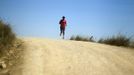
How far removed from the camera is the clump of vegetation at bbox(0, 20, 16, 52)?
11302mm

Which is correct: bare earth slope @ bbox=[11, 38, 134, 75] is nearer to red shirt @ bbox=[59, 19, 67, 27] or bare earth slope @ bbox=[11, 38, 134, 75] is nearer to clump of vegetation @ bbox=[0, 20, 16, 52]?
clump of vegetation @ bbox=[0, 20, 16, 52]

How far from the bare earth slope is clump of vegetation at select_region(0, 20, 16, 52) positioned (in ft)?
2.77

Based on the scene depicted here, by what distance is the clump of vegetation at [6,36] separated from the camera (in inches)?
445

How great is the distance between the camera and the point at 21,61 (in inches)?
385

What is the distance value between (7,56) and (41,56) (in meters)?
1.29

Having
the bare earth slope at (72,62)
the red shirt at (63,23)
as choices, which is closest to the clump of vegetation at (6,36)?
the bare earth slope at (72,62)

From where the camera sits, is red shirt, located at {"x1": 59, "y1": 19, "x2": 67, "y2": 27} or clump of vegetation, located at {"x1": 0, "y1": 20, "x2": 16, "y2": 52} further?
red shirt, located at {"x1": 59, "y1": 19, "x2": 67, "y2": 27}

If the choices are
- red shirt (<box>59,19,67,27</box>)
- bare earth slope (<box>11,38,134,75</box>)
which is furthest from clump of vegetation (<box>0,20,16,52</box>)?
red shirt (<box>59,19,67,27</box>)

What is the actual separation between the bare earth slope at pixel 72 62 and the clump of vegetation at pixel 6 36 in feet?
2.77

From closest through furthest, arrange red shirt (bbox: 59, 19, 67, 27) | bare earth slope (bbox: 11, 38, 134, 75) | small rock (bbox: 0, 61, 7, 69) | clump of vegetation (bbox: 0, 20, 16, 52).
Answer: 1. bare earth slope (bbox: 11, 38, 134, 75)
2. small rock (bbox: 0, 61, 7, 69)
3. clump of vegetation (bbox: 0, 20, 16, 52)
4. red shirt (bbox: 59, 19, 67, 27)

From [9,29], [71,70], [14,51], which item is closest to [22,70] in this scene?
[71,70]

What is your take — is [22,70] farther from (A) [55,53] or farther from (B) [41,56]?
(A) [55,53]

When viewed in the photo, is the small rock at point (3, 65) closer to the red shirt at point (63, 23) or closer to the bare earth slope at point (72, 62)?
the bare earth slope at point (72, 62)

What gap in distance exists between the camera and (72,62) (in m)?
10.0
